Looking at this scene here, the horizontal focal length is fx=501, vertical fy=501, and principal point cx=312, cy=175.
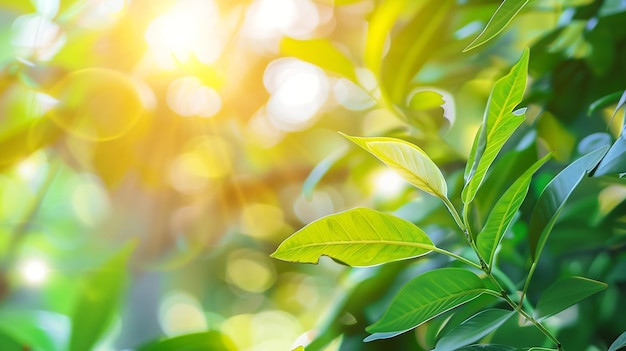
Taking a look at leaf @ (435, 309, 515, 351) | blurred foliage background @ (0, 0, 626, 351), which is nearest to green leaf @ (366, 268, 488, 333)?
leaf @ (435, 309, 515, 351)

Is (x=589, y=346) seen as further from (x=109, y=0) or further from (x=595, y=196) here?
(x=109, y=0)

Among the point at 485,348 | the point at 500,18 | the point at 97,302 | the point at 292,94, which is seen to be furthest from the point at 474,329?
the point at 292,94

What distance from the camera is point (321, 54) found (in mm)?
474

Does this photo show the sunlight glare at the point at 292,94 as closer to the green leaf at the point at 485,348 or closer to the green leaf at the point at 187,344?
the green leaf at the point at 187,344

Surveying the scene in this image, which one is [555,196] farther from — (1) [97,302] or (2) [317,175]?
(1) [97,302]

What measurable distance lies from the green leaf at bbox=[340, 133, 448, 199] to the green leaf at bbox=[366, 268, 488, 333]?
39 mm

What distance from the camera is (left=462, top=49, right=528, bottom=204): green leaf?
204 mm

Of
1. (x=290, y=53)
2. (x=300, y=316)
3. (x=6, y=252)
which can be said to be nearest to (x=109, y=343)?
(x=6, y=252)

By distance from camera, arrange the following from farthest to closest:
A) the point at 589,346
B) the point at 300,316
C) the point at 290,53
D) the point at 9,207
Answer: the point at 300,316 < the point at 9,207 < the point at 290,53 < the point at 589,346

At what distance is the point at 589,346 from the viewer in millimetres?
371

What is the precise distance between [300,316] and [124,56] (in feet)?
1.64

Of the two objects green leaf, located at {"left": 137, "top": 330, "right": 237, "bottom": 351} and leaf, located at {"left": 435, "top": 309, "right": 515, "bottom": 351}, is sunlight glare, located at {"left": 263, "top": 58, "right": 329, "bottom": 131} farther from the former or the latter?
leaf, located at {"left": 435, "top": 309, "right": 515, "bottom": 351}

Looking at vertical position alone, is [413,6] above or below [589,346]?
above

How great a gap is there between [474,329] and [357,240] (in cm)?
7
